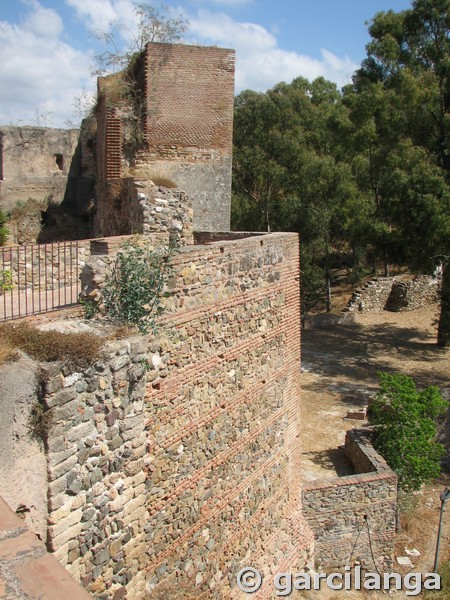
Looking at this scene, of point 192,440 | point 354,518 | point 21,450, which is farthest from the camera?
point 354,518

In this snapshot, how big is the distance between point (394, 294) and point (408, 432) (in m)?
16.2

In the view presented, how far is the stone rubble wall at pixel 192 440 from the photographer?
4.48 m

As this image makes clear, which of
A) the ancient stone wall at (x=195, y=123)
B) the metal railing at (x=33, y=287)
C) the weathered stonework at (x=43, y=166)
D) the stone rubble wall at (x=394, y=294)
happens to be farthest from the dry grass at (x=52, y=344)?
the stone rubble wall at (x=394, y=294)

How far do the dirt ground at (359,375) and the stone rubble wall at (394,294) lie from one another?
425mm

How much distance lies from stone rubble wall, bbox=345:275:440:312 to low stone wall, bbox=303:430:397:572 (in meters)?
16.0

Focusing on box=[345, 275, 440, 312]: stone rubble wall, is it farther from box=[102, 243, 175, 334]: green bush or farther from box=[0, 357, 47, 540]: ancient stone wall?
box=[0, 357, 47, 540]: ancient stone wall

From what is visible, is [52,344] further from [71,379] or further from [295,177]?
[295,177]

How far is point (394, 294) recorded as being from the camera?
26.6m

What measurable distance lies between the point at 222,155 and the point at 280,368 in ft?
16.3

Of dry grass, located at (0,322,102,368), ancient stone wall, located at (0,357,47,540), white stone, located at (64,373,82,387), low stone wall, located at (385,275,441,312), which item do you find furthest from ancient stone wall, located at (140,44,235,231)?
low stone wall, located at (385,275,441,312)

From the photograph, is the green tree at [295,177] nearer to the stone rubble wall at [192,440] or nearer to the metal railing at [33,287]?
the stone rubble wall at [192,440]

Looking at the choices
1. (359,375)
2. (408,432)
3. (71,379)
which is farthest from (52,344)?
(359,375)

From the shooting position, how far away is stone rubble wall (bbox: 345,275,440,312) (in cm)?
2612

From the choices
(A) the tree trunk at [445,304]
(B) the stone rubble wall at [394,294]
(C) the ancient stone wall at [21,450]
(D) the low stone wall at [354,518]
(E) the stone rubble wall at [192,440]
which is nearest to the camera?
(C) the ancient stone wall at [21,450]
